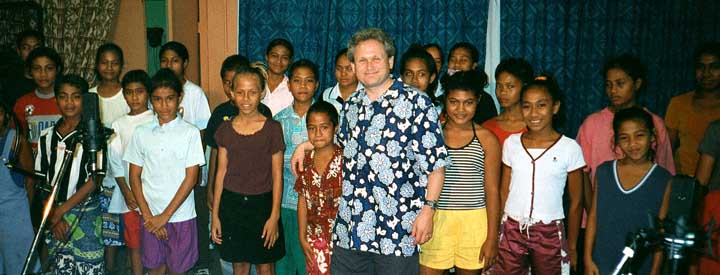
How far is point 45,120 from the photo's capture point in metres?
3.49

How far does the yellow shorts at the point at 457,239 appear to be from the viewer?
8.86 feet

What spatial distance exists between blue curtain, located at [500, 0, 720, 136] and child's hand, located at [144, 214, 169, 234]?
106 inches

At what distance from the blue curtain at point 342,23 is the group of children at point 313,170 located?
0.87 metres

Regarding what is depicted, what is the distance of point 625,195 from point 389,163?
3.56 feet

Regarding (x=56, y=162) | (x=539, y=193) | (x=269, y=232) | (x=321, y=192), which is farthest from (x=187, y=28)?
(x=539, y=193)

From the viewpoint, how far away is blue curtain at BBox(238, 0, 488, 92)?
4.49 metres

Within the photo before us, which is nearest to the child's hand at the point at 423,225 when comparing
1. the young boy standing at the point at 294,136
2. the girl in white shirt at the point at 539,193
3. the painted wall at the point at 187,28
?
the girl in white shirt at the point at 539,193

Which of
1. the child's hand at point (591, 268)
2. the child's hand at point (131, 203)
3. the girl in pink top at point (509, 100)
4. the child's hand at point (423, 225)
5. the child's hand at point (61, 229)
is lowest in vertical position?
the child's hand at point (591, 268)

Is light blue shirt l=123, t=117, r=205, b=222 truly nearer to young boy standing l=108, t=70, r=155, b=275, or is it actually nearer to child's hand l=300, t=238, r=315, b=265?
young boy standing l=108, t=70, r=155, b=275

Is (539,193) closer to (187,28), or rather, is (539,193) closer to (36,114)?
(36,114)

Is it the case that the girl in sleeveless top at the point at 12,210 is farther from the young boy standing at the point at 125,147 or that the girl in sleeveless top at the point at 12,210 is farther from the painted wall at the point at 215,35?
the painted wall at the point at 215,35

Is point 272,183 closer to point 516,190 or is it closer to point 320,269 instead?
point 320,269

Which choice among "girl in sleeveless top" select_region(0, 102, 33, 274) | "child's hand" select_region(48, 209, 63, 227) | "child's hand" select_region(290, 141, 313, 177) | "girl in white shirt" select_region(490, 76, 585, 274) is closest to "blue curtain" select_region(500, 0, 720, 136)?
"girl in white shirt" select_region(490, 76, 585, 274)

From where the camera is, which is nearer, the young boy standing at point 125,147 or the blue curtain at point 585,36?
the young boy standing at point 125,147
